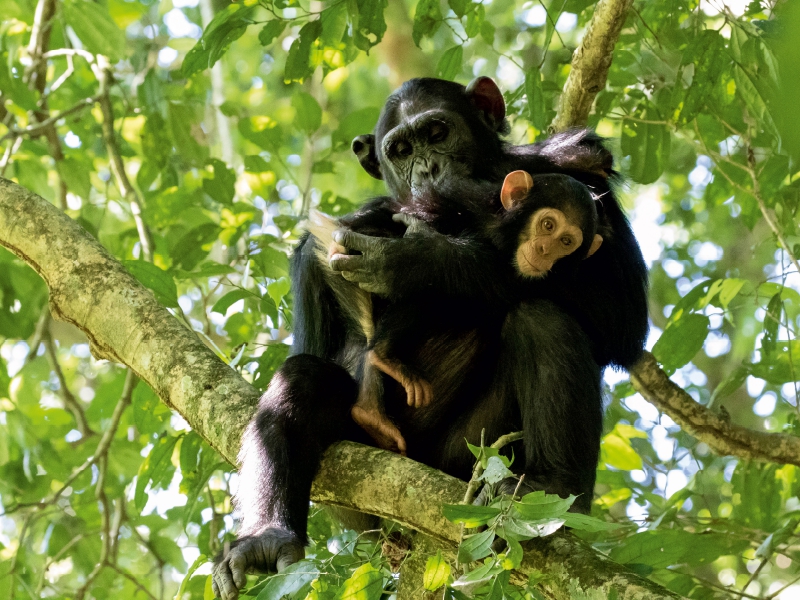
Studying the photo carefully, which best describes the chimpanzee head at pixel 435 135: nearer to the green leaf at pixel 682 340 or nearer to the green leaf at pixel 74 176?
the green leaf at pixel 682 340

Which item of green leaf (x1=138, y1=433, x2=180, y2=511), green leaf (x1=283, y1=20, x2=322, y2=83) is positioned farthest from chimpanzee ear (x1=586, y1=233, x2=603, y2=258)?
green leaf (x1=138, y1=433, x2=180, y2=511)

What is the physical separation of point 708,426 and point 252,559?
284 cm

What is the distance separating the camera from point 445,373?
12.8ft

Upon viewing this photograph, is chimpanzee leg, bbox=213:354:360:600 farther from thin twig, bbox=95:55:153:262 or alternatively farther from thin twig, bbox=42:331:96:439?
thin twig, bbox=42:331:96:439

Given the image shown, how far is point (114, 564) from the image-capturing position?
5.62m

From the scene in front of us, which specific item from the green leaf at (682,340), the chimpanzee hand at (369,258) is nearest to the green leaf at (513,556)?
the chimpanzee hand at (369,258)

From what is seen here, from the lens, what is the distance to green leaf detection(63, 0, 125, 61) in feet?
18.4

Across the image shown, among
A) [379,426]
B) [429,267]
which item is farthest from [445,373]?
[429,267]

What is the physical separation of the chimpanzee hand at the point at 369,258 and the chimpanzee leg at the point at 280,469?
490 millimetres

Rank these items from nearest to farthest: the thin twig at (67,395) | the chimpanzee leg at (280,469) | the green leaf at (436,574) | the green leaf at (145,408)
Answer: the green leaf at (436,574) → the chimpanzee leg at (280,469) → the green leaf at (145,408) → the thin twig at (67,395)

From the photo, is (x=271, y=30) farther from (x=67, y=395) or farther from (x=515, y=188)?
(x=67, y=395)

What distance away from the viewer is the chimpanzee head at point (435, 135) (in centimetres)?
439

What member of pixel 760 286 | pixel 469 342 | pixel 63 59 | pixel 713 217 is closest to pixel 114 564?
pixel 469 342

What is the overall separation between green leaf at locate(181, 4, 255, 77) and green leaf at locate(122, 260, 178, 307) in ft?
3.38
